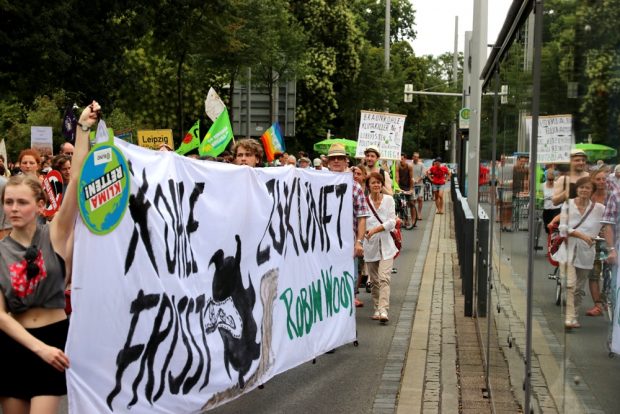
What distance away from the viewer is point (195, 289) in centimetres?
572

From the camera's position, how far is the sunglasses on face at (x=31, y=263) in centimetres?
439

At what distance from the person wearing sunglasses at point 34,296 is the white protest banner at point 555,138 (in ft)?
6.97

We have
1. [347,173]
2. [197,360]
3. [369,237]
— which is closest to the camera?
[197,360]

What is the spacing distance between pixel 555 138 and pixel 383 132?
18.2 meters

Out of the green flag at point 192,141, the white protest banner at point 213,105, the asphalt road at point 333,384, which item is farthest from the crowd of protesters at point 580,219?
the green flag at point 192,141

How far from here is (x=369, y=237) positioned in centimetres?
1134

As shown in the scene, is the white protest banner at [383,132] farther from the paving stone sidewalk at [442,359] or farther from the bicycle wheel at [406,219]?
the paving stone sidewalk at [442,359]

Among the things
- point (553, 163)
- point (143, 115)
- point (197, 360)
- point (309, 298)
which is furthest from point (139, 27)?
point (553, 163)

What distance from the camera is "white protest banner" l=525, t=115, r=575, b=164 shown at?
9.40ft

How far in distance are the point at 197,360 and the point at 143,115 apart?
120ft

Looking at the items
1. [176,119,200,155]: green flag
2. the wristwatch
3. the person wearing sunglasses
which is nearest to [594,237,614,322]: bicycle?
the person wearing sunglasses

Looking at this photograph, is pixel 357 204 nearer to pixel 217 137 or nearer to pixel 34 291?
pixel 217 137

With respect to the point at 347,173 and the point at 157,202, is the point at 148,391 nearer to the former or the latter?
the point at 157,202

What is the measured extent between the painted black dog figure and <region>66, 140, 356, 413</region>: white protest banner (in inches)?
0.5
